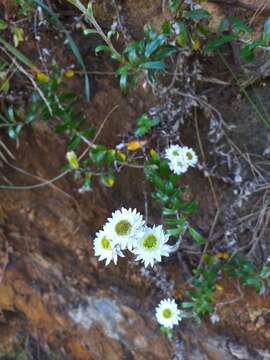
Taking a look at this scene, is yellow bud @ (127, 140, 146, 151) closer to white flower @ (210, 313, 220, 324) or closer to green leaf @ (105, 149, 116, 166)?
green leaf @ (105, 149, 116, 166)


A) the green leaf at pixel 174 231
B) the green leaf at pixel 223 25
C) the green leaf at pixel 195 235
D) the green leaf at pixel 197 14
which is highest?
the green leaf at pixel 223 25

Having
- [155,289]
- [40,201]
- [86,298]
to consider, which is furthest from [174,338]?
[40,201]

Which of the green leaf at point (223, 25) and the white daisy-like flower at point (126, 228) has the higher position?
the green leaf at point (223, 25)

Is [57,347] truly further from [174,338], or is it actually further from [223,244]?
[223,244]

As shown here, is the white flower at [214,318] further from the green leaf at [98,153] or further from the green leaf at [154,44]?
the green leaf at [154,44]

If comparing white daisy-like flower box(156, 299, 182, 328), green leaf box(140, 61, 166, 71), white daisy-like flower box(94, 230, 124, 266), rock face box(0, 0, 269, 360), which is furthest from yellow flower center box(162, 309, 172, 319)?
green leaf box(140, 61, 166, 71)

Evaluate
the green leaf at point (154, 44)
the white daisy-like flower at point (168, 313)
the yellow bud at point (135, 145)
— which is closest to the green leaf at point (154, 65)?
the green leaf at point (154, 44)
